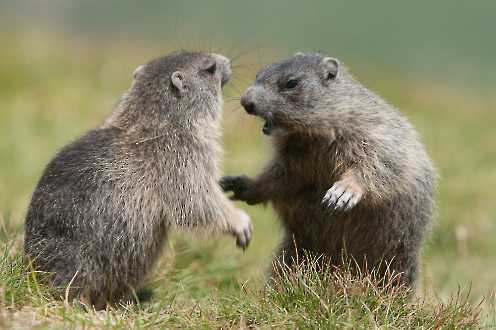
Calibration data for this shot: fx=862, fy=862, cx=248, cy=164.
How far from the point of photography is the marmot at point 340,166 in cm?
631

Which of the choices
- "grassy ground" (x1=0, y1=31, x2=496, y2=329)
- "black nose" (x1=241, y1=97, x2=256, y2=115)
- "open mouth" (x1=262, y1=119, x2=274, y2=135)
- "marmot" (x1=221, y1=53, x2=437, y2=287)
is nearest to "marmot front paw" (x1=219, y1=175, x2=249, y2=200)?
"marmot" (x1=221, y1=53, x2=437, y2=287)

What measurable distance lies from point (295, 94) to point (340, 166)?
64 centimetres

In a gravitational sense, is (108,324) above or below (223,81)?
below

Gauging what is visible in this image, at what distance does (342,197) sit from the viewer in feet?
19.4

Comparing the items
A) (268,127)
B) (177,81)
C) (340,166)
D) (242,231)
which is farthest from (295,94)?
(242,231)

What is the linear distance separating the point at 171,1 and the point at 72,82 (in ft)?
68.5

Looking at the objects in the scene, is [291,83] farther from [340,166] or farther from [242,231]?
[242,231]

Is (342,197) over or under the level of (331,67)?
under

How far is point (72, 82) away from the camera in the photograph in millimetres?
14164

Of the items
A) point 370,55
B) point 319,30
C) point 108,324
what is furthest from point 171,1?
point 108,324

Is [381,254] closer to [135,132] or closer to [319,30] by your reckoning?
[135,132]

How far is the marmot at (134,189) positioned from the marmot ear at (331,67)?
0.85 metres

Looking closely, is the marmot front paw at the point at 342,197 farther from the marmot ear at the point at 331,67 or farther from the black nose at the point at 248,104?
the marmot ear at the point at 331,67

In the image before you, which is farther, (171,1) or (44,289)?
(171,1)
